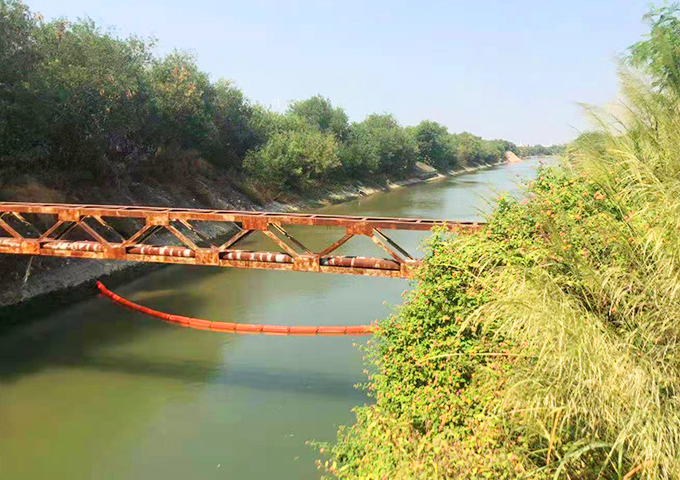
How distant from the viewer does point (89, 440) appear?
9.26 m

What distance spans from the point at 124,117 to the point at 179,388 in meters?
17.9

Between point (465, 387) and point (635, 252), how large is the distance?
3012mm

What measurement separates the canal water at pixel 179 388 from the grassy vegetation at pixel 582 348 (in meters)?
2.23

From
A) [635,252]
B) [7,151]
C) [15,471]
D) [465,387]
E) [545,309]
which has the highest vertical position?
[7,151]

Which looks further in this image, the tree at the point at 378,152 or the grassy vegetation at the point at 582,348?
the tree at the point at 378,152

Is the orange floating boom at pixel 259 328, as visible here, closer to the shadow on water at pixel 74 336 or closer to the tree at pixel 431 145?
the shadow on water at pixel 74 336

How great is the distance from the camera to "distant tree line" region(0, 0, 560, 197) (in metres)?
18.4

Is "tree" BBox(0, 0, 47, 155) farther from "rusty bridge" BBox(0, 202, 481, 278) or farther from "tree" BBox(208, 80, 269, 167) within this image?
"tree" BBox(208, 80, 269, 167)

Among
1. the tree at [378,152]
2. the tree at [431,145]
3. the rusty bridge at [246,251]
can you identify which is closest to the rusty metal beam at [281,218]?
the rusty bridge at [246,251]

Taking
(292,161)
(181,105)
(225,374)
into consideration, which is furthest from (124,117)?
(292,161)

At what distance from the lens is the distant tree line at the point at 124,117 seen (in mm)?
18422

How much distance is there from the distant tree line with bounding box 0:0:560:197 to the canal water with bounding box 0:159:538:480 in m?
8.48

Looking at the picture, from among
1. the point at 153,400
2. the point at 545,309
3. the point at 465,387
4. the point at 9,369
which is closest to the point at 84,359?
the point at 9,369

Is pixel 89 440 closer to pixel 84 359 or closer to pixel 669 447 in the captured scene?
pixel 84 359
